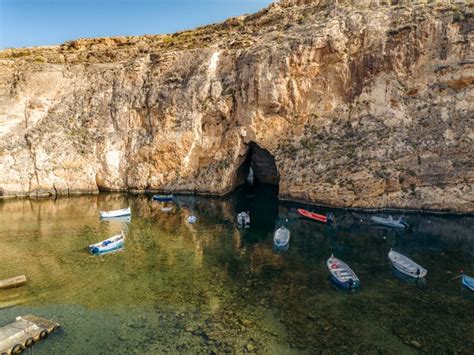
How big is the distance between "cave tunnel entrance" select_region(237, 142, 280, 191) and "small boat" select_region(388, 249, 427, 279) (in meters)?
35.3

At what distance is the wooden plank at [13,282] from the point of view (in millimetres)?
26234

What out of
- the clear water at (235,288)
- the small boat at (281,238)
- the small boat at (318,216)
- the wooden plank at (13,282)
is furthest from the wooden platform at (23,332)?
the small boat at (318,216)

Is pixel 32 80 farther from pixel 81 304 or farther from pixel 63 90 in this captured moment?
pixel 81 304

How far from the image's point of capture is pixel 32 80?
66.0m

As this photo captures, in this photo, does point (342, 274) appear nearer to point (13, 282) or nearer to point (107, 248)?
point (107, 248)

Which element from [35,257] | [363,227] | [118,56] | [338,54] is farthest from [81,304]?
[118,56]

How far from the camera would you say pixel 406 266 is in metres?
29.7

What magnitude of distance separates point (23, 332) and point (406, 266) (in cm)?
2679

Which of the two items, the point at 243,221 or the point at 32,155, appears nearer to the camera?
the point at 243,221

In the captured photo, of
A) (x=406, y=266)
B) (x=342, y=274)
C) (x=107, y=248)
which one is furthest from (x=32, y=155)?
(x=406, y=266)

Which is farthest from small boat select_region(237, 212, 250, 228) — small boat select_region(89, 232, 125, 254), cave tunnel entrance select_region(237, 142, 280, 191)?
cave tunnel entrance select_region(237, 142, 280, 191)

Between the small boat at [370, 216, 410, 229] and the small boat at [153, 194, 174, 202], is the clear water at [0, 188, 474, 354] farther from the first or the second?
the small boat at [153, 194, 174, 202]

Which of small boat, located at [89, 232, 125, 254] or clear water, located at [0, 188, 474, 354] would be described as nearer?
clear water, located at [0, 188, 474, 354]

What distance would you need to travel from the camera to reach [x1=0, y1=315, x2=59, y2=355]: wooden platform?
19.4 metres
